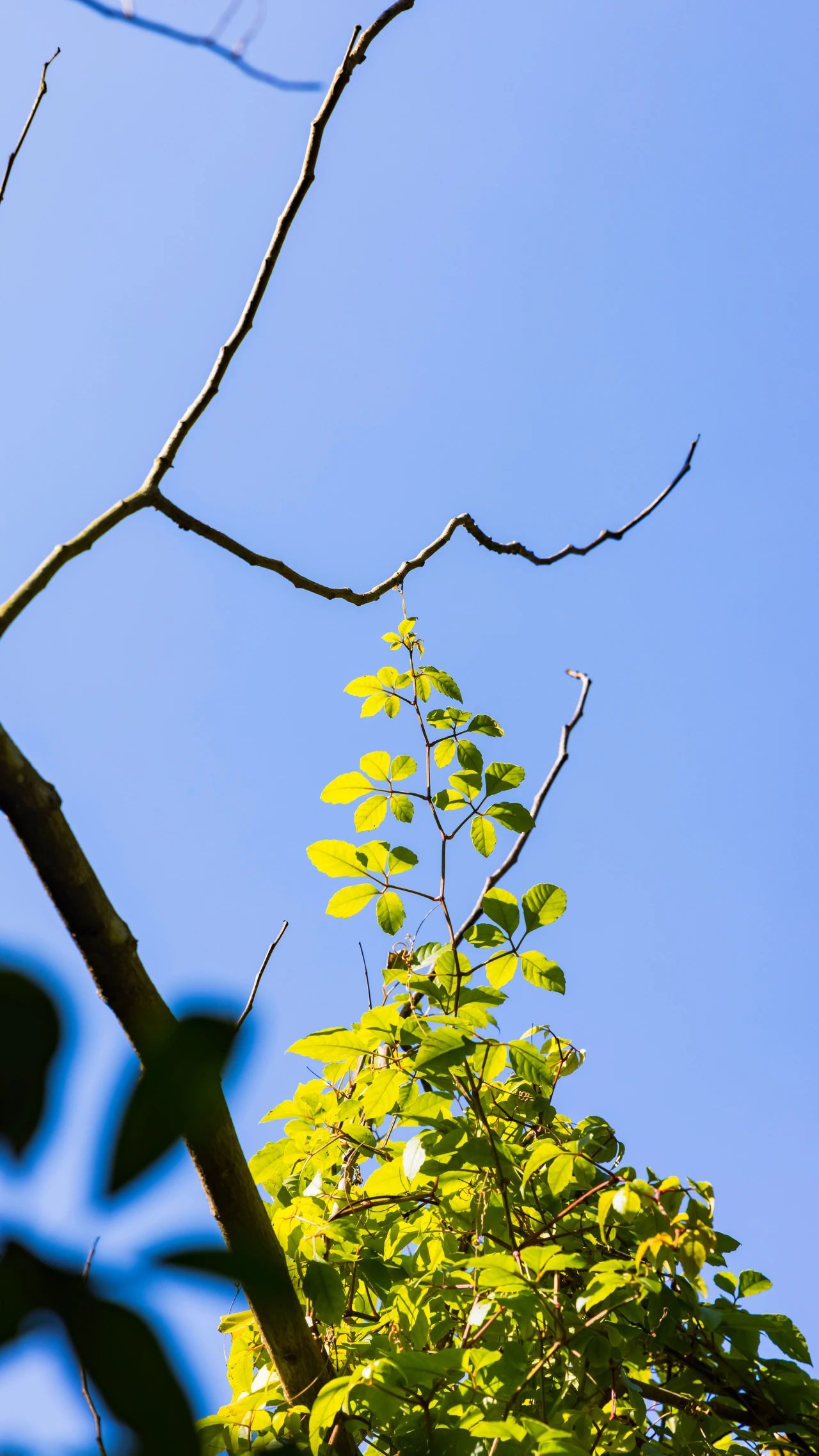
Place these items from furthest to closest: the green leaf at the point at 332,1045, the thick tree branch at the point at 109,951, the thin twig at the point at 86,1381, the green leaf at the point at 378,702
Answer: the green leaf at the point at 378,702, the green leaf at the point at 332,1045, the thick tree branch at the point at 109,951, the thin twig at the point at 86,1381

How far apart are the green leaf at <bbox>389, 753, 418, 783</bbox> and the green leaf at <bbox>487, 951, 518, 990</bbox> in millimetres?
364

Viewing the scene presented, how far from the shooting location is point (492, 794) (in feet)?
5.74

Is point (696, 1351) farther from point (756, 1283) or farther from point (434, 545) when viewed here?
point (434, 545)

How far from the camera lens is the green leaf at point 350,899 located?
1.71 m

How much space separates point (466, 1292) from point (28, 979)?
1.37 metres

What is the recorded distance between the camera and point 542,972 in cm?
161

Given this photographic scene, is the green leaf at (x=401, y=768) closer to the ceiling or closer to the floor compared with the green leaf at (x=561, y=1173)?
closer to the ceiling

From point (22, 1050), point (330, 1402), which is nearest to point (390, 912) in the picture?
point (330, 1402)

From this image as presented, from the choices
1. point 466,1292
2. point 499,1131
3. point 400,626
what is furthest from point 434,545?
point 466,1292

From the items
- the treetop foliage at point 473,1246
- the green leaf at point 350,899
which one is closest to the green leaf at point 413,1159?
the treetop foliage at point 473,1246

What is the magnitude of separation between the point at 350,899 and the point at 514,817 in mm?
331

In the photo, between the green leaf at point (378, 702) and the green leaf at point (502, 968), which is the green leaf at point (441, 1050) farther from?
the green leaf at point (378, 702)

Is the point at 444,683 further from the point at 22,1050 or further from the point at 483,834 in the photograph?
the point at 22,1050

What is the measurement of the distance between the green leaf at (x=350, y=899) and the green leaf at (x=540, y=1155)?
0.49 m
